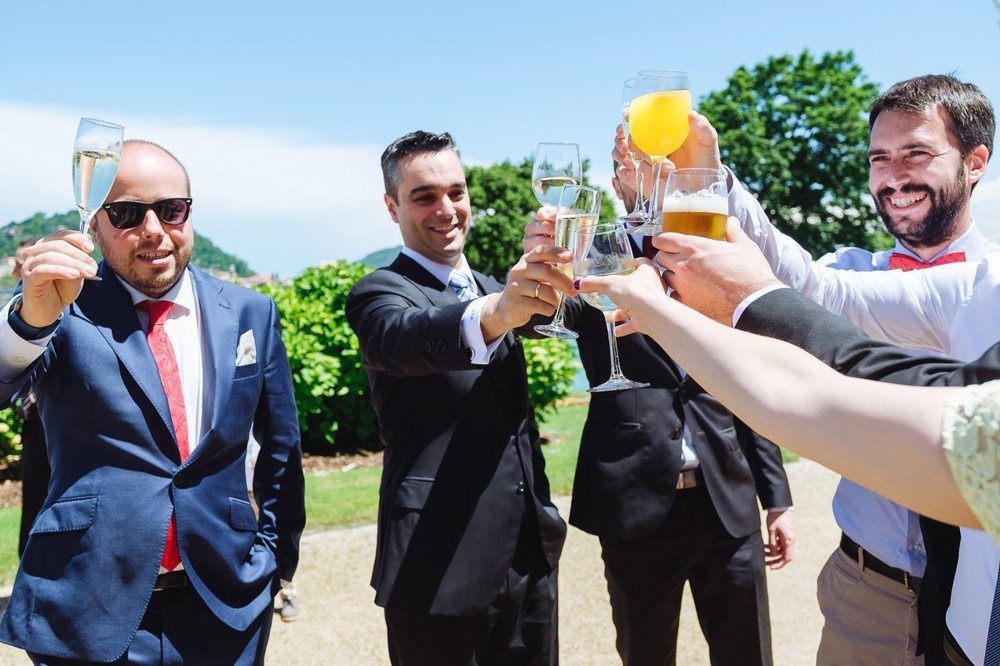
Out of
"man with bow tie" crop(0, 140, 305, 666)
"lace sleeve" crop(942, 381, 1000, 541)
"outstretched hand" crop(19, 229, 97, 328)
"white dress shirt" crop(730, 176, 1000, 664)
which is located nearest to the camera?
"lace sleeve" crop(942, 381, 1000, 541)

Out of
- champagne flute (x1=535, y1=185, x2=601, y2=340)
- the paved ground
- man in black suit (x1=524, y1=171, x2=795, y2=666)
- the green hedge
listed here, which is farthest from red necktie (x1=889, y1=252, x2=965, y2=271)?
the green hedge

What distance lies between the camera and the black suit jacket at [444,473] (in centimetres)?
336

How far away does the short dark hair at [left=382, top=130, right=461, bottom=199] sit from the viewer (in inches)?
152

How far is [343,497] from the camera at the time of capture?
792cm

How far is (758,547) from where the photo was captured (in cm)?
413

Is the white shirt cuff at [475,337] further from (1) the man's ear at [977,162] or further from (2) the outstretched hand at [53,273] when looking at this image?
(1) the man's ear at [977,162]

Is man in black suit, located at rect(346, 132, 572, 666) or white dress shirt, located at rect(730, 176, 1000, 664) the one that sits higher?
white dress shirt, located at rect(730, 176, 1000, 664)

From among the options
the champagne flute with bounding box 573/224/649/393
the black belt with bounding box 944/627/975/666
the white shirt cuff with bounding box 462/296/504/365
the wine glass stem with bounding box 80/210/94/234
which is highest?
the wine glass stem with bounding box 80/210/94/234

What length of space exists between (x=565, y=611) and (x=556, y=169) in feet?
13.2

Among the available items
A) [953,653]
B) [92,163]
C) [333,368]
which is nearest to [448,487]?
[92,163]

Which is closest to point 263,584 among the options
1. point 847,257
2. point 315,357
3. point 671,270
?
point 671,270

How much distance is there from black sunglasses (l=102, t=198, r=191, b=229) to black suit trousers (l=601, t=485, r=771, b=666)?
257 cm

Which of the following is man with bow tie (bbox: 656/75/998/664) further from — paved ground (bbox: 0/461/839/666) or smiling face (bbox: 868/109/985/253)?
paved ground (bbox: 0/461/839/666)

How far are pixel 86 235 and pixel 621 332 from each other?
1.71m
